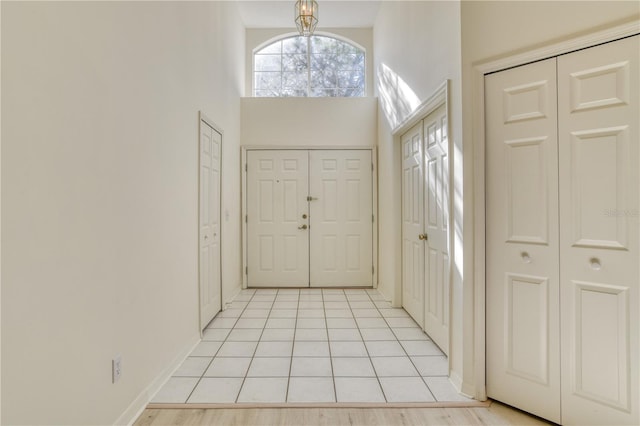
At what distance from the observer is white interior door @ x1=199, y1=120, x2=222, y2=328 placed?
3.04 m

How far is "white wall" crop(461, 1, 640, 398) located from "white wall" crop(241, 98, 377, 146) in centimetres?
281

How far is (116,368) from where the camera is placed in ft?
5.41

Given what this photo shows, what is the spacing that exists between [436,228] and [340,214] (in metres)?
2.12

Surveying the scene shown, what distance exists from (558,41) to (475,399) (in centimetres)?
211

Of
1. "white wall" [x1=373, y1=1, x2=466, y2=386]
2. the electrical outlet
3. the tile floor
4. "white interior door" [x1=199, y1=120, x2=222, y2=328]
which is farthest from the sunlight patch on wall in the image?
the electrical outlet

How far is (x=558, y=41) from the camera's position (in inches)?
67.3

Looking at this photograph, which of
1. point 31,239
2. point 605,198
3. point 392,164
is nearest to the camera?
point 31,239

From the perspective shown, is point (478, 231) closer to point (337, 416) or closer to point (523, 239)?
point (523, 239)

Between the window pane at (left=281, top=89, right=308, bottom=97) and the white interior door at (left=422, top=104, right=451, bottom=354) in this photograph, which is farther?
the window pane at (left=281, top=89, right=308, bottom=97)

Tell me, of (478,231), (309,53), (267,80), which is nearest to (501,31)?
(478,231)

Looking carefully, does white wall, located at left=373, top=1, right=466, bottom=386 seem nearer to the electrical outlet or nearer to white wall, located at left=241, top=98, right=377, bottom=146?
white wall, located at left=241, top=98, right=377, bottom=146

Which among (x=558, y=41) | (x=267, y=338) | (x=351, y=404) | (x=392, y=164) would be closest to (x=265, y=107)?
(x=392, y=164)

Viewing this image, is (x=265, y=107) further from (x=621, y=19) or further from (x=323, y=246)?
(x=621, y=19)

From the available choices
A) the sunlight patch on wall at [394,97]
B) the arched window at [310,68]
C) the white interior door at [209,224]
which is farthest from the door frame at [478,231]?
the arched window at [310,68]
